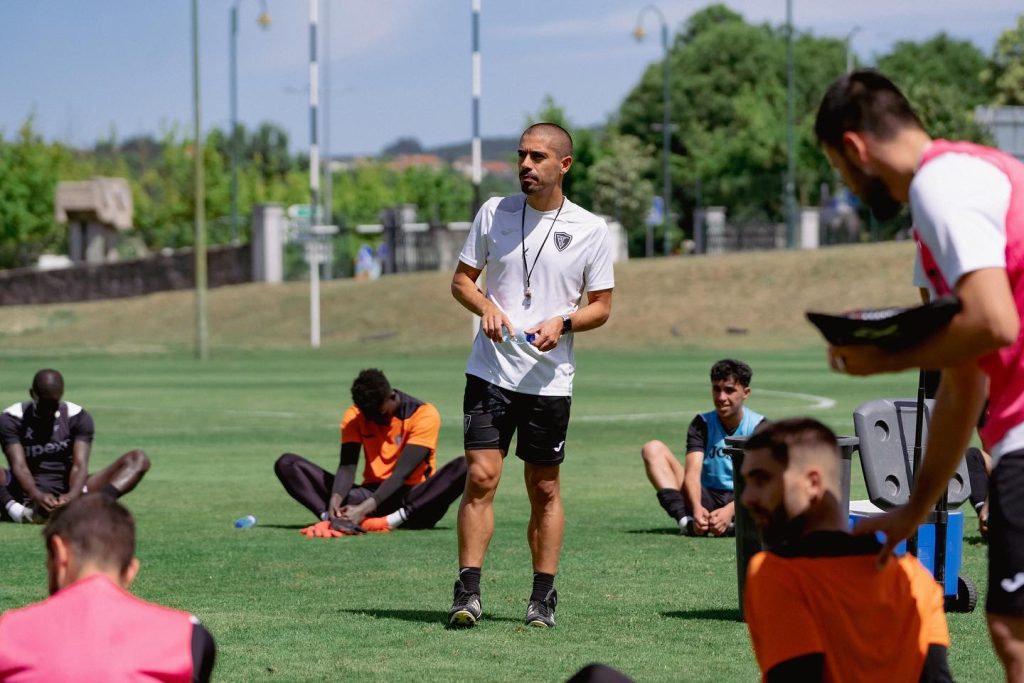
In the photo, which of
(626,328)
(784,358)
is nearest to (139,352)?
(626,328)

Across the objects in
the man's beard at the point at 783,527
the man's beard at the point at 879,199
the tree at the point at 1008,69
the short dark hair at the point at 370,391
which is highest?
the tree at the point at 1008,69

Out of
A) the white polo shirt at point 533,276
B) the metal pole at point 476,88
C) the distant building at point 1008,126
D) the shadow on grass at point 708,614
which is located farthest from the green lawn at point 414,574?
the metal pole at point 476,88

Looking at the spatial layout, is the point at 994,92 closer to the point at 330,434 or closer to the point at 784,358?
the point at 784,358

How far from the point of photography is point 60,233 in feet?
280

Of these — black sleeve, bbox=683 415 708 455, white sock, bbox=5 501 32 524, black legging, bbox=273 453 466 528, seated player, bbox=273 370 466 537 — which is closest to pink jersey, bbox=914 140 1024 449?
black sleeve, bbox=683 415 708 455

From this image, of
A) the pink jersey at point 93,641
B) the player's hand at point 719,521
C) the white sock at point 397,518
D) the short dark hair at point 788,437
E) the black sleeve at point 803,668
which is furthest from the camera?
the white sock at point 397,518

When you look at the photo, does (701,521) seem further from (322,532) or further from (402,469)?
(322,532)

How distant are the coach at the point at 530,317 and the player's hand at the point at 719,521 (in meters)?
3.23

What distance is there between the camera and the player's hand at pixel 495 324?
25.2 feet

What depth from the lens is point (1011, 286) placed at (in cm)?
434

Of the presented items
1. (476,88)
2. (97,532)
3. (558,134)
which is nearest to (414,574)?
(558,134)

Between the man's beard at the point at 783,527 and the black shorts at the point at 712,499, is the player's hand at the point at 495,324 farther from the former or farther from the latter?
the black shorts at the point at 712,499

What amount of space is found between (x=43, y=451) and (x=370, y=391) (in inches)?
101

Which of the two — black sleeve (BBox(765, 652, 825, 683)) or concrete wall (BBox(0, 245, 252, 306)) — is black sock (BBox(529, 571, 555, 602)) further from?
concrete wall (BBox(0, 245, 252, 306))
